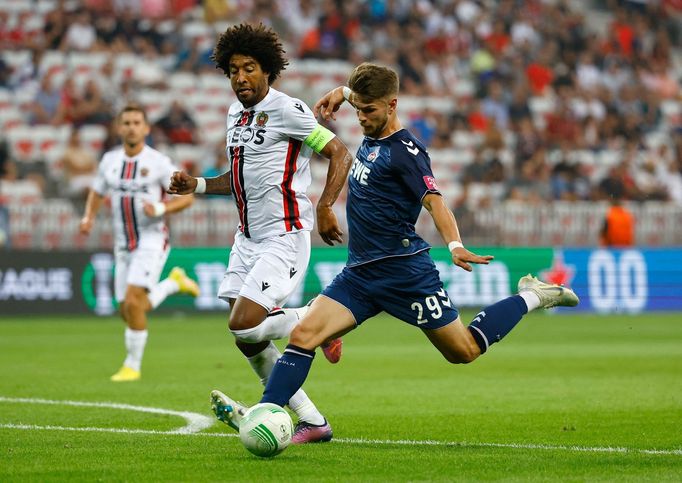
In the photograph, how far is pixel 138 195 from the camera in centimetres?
1345

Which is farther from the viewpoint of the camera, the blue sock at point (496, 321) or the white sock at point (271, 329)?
the white sock at point (271, 329)

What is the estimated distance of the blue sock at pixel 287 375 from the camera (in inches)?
288

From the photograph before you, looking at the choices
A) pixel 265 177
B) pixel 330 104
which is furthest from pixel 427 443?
pixel 330 104

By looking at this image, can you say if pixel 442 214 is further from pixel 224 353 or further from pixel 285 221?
pixel 224 353

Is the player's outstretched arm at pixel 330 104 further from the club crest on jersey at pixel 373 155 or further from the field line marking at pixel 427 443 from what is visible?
the field line marking at pixel 427 443

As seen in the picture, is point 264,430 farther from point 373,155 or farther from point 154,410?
point 154,410

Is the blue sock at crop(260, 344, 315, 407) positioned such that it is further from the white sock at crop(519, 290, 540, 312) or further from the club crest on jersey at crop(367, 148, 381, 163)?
the white sock at crop(519, 290, 540, 312)

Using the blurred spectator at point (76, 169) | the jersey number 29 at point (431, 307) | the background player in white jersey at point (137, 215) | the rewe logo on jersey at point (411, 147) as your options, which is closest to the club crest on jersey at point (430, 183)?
the rewe logo on jersey at point (411, 147)

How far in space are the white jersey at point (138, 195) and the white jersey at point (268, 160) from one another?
4991 mm

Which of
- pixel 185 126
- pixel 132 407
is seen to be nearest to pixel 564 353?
pixel 132 407

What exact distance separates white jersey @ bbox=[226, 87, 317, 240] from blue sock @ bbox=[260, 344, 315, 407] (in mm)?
1297

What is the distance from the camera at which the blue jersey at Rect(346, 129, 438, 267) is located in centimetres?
758

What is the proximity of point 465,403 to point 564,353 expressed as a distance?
5.61 metres

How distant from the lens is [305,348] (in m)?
7.44
